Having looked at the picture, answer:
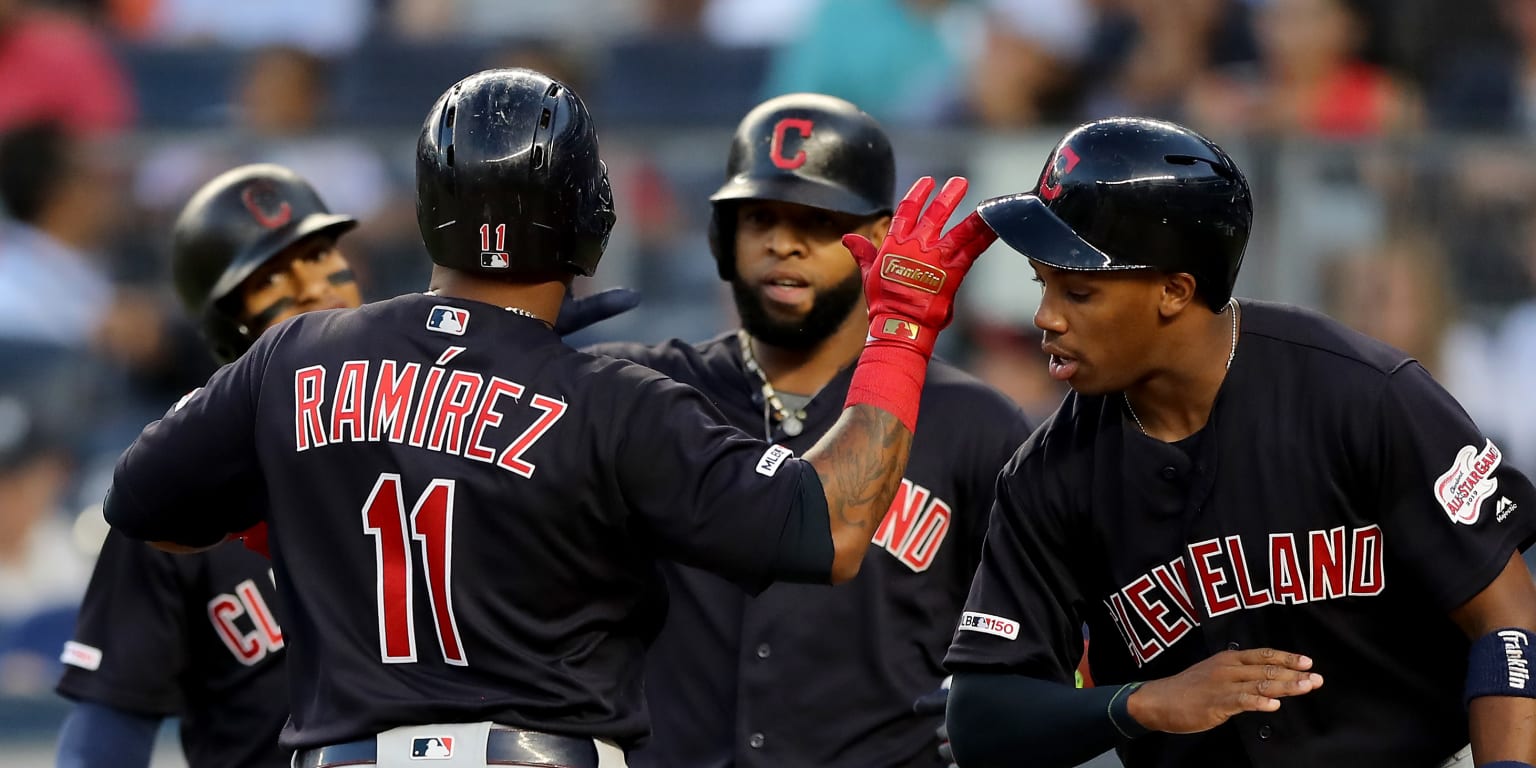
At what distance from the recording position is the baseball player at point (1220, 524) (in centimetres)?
337

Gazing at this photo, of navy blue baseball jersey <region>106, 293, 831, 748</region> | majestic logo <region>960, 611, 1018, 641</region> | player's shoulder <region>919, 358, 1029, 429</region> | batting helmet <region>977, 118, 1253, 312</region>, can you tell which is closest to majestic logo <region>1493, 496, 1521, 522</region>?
batting helmet <region>977, 118, 1253, 312</region>

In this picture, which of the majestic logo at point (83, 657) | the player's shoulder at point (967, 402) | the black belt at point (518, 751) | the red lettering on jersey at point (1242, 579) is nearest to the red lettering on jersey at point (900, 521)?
the player's shoulder at point (967, 402)

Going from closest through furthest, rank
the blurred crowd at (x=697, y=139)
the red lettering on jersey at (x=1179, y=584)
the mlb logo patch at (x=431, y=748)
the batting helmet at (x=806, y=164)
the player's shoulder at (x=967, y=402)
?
the mlb logo patch at (x=431, y=748), the red lettering on jersey at (x=1179, y=584), the player's shoulder at (x=967, y=402), the batting helmet at (x=806, y=164), the blurred crowd at (x=697, y=139)

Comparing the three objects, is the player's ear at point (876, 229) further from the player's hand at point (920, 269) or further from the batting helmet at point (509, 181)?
the batting helmet at point (509, 181)

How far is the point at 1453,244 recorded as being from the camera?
276 inches

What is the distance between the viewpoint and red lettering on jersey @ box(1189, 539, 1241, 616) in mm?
3529

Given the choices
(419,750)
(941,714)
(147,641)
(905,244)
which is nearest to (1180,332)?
(905,244)

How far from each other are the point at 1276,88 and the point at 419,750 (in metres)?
6.05

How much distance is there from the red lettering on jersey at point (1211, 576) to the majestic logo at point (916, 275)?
672mm

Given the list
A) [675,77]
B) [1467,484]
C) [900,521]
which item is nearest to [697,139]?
[675,77]

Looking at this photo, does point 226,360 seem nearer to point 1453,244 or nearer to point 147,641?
point 147,641

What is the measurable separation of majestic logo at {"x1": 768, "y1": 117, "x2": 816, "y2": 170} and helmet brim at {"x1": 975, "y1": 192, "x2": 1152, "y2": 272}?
1.16 metres

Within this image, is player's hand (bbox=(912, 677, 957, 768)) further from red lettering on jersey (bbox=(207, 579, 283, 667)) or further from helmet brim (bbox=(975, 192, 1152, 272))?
red lettering on jersey (bbox=(207, 579, 283, 667))

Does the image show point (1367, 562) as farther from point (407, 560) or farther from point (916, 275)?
point (407, 560)
